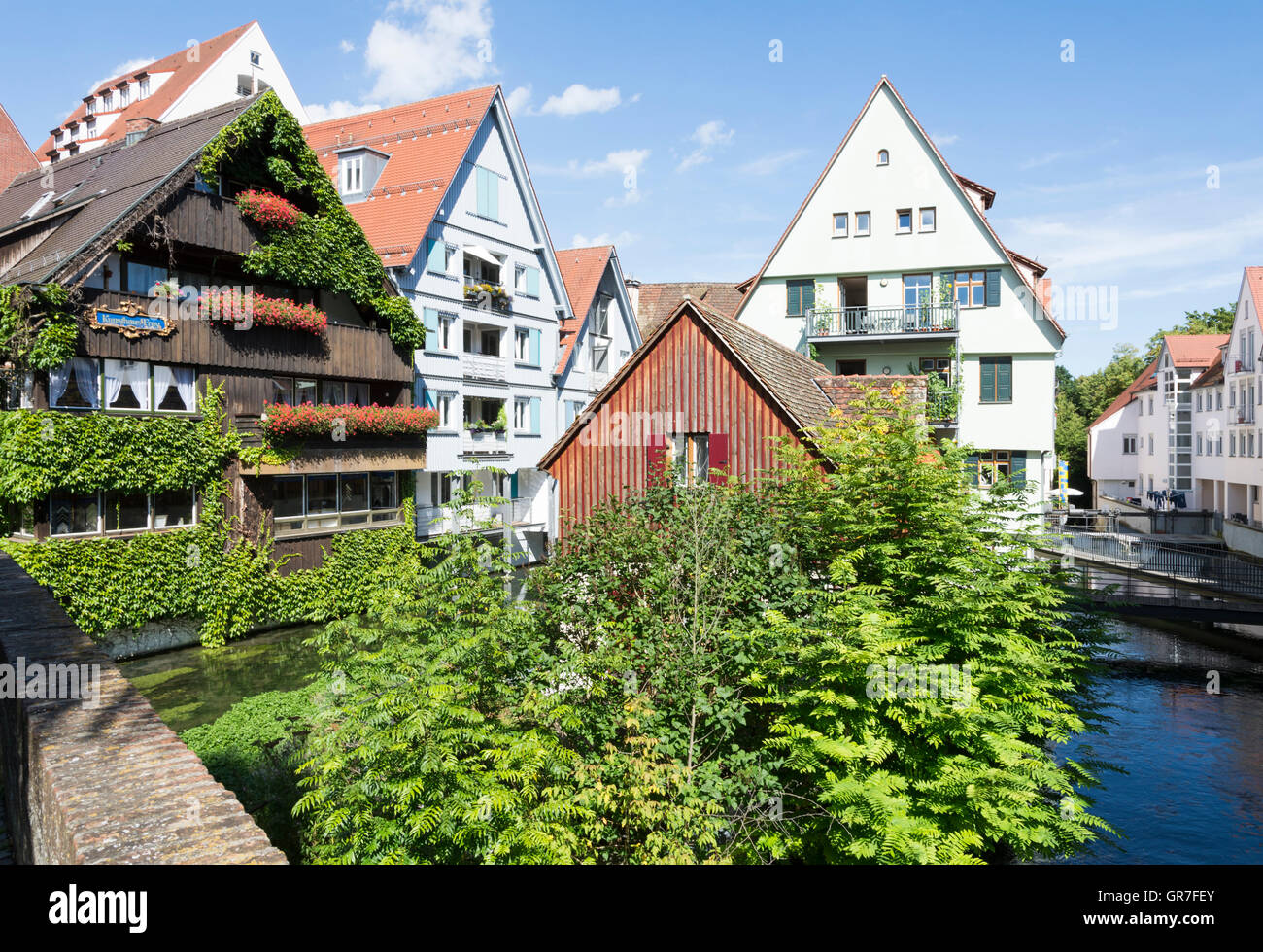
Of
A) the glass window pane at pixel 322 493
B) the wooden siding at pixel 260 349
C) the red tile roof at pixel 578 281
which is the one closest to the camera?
the wooden siding at pixel 260 349

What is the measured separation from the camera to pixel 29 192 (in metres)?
28.6

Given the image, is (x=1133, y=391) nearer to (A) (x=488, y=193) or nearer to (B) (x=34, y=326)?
(A) (x=488, y=193)

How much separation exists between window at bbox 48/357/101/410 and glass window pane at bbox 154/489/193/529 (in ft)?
9.97

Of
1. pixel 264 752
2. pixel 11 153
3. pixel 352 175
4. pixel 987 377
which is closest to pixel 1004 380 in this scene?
pixel 987 377

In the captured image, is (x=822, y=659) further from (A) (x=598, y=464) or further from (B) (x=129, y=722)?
(A) (x=598, y=464)

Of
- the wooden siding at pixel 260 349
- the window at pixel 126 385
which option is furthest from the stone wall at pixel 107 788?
the wooden siding at pixel 260 349

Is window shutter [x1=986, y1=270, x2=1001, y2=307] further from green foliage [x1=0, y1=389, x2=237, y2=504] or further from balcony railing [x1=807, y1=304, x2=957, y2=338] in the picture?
green foliage [x1=0, y1=389, x2=237, y2=504]

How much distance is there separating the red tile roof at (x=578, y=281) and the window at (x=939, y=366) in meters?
16.7

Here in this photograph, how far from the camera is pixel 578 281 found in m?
42.5

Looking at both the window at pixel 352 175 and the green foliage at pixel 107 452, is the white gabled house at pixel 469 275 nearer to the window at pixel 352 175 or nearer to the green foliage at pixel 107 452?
the window at pixel 352 175

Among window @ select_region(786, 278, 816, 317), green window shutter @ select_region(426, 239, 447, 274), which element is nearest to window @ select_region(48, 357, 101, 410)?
green window shutter @ select_region(426, 239, 447, 274)

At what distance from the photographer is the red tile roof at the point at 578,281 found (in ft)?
133
